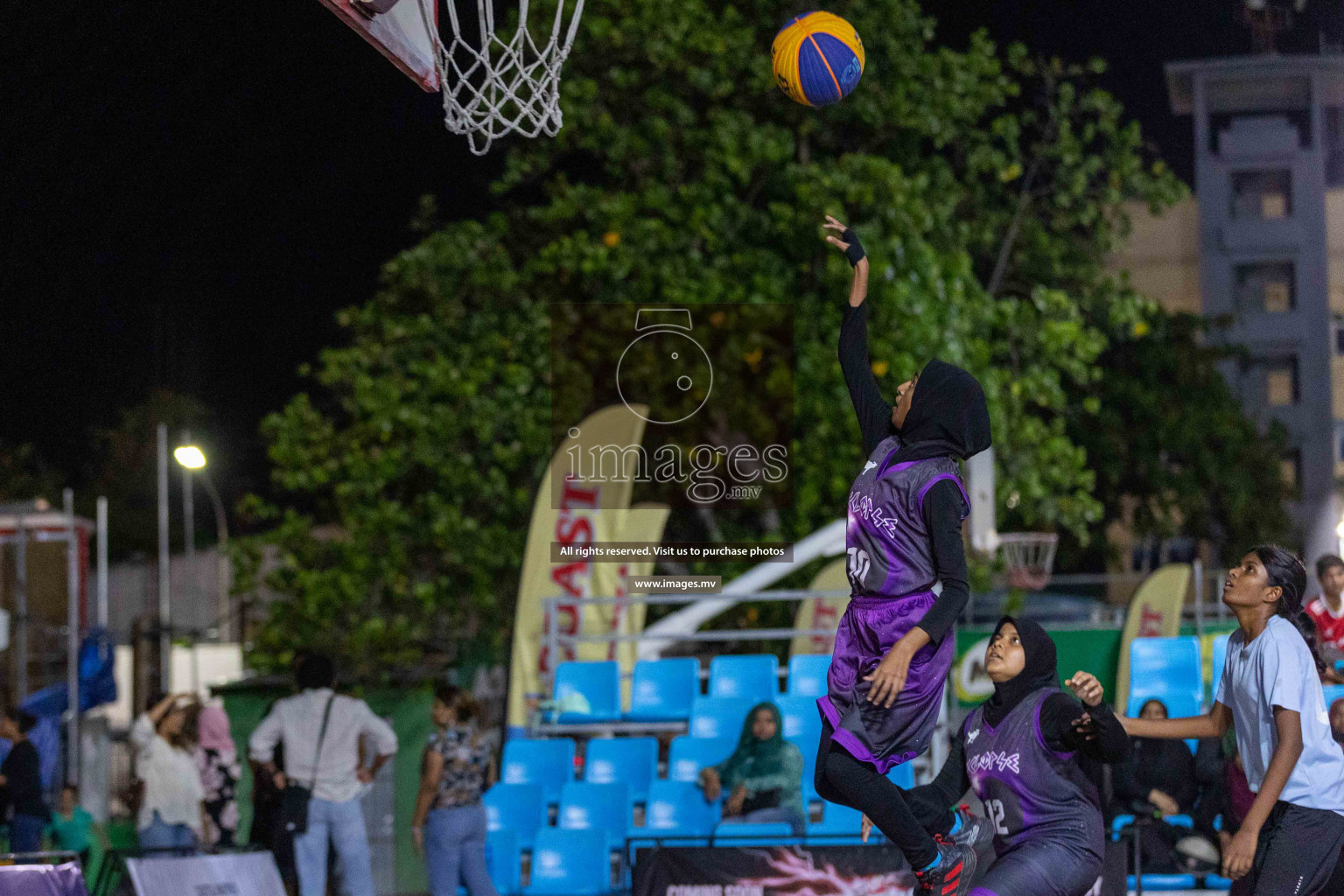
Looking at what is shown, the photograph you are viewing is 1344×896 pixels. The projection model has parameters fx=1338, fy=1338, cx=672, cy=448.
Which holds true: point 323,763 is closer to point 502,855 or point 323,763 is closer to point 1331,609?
point 502,855

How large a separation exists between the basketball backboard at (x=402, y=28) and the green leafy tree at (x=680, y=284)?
27.5 feet

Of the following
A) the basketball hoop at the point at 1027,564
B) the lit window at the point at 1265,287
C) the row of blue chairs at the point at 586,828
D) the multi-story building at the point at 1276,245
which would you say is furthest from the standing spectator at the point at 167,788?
the lit window at the point at 1265,287

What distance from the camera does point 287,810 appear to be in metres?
6.94

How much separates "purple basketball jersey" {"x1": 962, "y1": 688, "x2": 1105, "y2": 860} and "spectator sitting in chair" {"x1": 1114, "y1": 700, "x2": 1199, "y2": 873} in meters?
2.99

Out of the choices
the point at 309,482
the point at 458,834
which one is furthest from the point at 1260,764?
the point at 309,482

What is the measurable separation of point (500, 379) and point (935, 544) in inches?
508

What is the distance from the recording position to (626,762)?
28.3 ft

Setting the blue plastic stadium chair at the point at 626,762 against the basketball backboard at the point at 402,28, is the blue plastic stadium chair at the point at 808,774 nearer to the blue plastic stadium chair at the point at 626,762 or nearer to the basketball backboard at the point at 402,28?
the blue plastic stadium chair at the point at 626,762

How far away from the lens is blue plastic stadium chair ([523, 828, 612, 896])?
295 inches

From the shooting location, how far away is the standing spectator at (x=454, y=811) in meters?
6.82

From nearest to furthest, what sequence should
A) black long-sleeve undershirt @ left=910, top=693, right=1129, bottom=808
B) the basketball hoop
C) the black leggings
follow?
the black leggings
black long-sleeve undershirt @ left=910, top=693, right=1129, bottom=808
the basketball hoop

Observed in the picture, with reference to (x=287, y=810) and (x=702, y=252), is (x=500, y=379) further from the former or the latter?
(x=287, y=810)

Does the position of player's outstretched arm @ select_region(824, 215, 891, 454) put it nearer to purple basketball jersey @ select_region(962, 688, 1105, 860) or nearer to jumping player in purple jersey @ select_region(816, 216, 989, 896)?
jumping player in purple jersey @ select_region(816, 216, 989, 896)

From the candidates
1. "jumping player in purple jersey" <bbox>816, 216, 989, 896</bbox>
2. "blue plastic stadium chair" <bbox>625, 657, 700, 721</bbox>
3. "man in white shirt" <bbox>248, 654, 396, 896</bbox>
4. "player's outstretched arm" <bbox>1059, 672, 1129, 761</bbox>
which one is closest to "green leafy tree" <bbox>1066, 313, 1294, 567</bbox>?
"blue plastic stadium chair" <bbox>625, 657, 700, 721</bbox>
